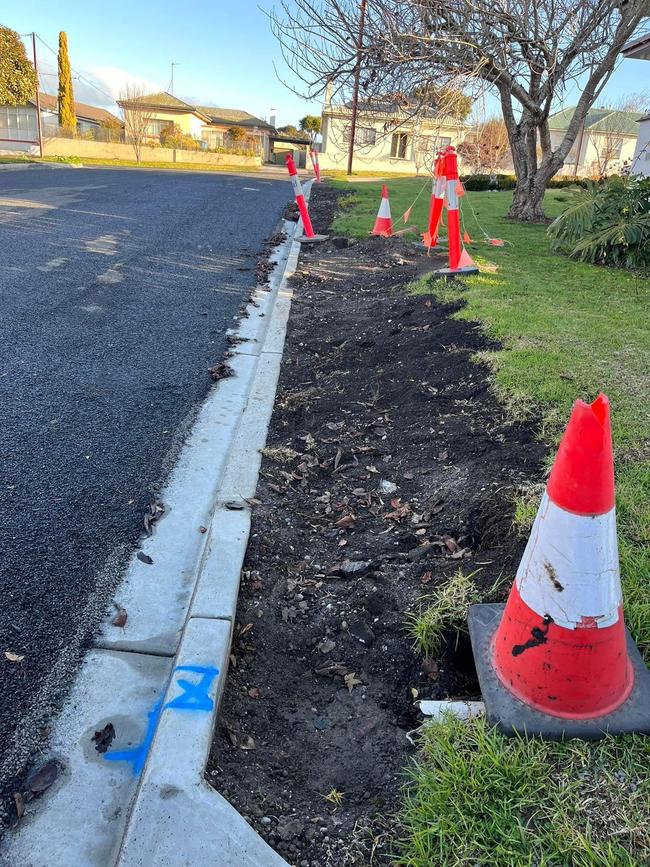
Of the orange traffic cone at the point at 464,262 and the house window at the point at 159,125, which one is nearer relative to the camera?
the orange traffic cone at the point at 464,262

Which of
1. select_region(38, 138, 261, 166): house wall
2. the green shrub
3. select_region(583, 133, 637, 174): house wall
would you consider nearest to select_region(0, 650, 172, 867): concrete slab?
the green shrub

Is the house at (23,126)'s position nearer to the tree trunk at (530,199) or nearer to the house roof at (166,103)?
the house roof at (166,103)

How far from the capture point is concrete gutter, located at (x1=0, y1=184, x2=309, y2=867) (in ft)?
5.44

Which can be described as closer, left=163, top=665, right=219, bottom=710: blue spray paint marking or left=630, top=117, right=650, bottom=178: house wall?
left=163, top=665, right=219, bottom=710: blue spray paint marking

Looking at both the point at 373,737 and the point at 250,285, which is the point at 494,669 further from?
the point at 250,285

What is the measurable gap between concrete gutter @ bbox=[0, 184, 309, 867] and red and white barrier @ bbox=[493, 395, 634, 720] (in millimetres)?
941

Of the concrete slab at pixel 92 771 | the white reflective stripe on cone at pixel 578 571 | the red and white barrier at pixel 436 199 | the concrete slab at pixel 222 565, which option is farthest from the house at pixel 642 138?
the concrete slab at pixel 92 771

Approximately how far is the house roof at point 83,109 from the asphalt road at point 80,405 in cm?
4888

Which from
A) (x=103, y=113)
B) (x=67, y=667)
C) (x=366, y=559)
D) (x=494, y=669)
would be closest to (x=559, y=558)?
(x=494, y=669)

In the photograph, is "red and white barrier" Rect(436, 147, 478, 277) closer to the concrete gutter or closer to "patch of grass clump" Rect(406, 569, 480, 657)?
the concrete gutter

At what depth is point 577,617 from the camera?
188 centimetres

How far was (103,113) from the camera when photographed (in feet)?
211

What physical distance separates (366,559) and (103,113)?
73.4 meters

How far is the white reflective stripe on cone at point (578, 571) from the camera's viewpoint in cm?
186
